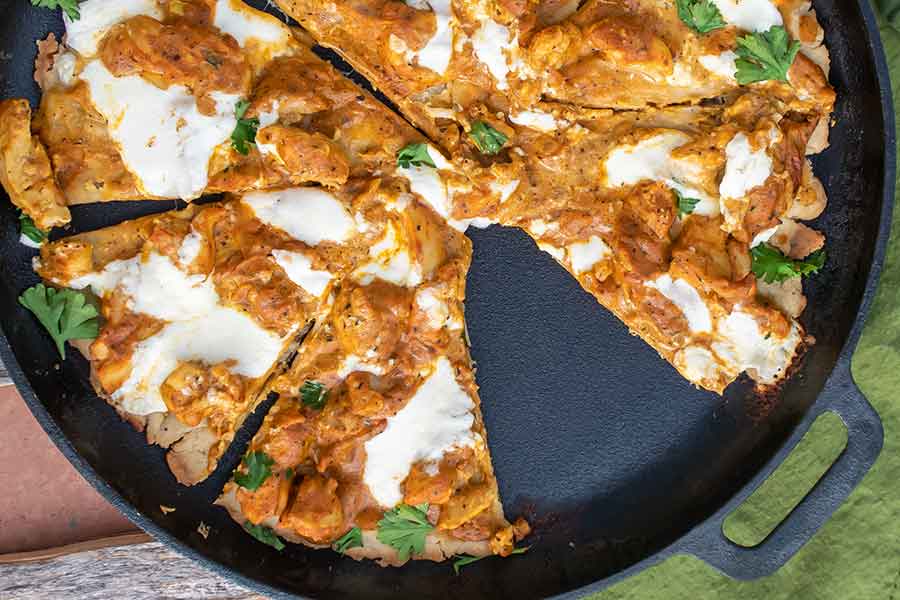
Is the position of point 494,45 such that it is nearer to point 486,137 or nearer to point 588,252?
point 486,137

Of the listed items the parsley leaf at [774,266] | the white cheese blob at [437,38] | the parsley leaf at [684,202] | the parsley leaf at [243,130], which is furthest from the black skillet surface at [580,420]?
the white cheese blob at [437,38]

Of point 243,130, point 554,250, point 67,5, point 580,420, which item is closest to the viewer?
point 67,5

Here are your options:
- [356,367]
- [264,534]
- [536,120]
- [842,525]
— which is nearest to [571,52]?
[536,120]

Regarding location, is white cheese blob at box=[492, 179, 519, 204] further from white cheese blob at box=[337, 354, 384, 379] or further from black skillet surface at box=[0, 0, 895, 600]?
white cheese blob at box=[337, 354, 384, 379]

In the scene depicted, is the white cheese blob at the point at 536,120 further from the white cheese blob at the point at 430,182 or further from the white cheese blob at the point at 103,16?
the white cheese blob at the point at 103,16

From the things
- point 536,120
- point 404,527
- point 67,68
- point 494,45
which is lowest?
point 404,527

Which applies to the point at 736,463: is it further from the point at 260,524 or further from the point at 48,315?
the point at 48,315
